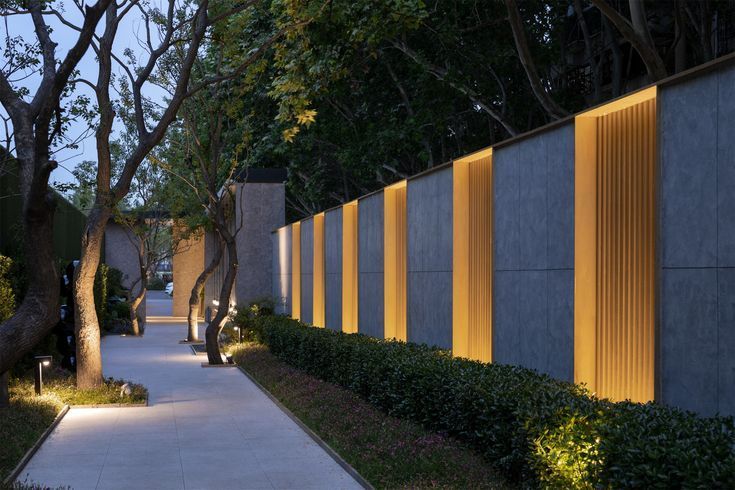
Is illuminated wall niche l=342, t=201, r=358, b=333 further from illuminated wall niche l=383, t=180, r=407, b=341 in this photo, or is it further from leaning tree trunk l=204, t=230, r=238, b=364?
leaning tree trunk l=204, t=230, r=238, b=364

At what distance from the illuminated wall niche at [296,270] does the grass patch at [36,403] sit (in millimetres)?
8271

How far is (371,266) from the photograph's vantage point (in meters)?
17.2

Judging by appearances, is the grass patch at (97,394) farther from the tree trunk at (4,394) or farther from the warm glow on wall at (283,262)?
the warm glow on wall at (283,262)

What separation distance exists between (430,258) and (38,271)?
7.01 meters

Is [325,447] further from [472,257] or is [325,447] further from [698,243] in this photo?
[698,243]

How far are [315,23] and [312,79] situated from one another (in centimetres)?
167

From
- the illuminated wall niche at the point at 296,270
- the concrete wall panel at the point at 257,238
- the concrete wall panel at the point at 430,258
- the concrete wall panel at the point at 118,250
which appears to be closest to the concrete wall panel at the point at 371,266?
the concrete wall panel at the point at 430,258

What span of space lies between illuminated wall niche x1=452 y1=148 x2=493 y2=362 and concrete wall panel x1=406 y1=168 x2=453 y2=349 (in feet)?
0.96

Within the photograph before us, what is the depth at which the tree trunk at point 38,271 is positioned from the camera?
23.4 ft

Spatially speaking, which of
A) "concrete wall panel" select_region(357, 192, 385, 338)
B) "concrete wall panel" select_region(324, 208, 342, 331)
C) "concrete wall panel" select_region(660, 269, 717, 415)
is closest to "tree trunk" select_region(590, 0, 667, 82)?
"concrete wall panel" select_region(660, 269, 717, 415)

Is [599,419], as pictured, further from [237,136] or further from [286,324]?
[237,136]

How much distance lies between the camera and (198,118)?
84.6 feet

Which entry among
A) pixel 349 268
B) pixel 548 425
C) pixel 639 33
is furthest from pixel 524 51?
pixel 548 425

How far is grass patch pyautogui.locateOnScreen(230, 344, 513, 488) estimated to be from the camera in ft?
27.1
